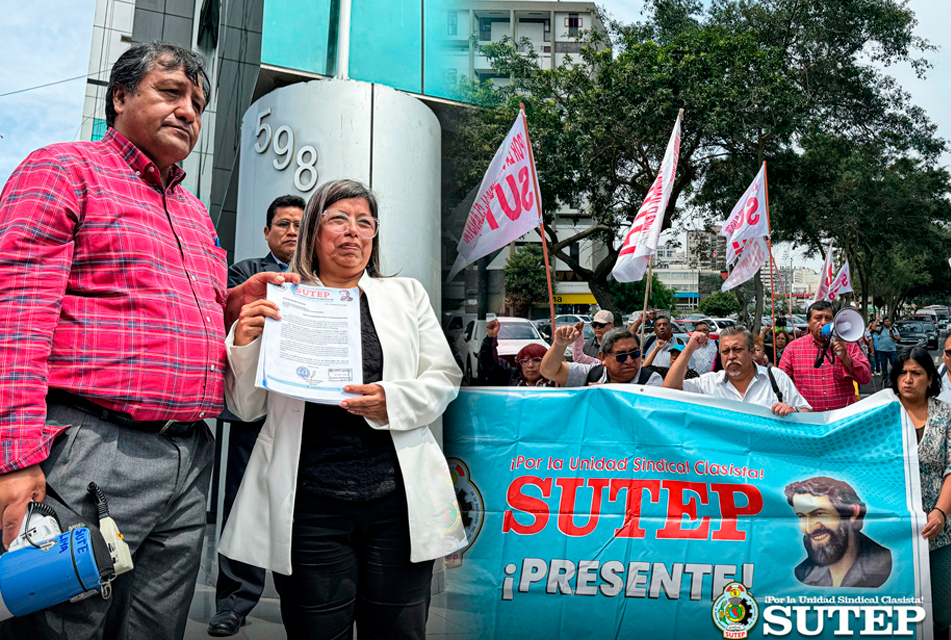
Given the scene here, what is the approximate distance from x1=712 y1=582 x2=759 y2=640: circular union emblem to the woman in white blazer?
4.96 ft

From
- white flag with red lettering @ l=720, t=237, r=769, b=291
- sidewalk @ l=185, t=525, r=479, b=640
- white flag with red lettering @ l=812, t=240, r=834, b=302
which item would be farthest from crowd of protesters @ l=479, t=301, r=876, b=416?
white flag with red lettering @ l=812, t=240, r=834, b=302

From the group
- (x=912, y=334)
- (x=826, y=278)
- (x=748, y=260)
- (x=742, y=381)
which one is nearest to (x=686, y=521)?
(x=742, y=381)

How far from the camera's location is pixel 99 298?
1.89 metres

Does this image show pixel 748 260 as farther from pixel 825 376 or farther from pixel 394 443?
pixel 394 443

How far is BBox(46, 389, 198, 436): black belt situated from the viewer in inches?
73.2

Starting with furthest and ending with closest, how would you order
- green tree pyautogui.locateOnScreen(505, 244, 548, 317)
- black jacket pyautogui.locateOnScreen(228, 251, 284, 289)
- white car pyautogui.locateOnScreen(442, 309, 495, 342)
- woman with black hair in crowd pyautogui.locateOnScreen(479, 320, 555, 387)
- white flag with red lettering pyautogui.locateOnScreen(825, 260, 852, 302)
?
1. green tree pyautogui.locateOnScreen(505, 244, 548, 317)
2. white flag with red lettering pyautogui.locateOnScreen(825, 260, 852, 302)
3. woman with black hair in crowd pyautogui.locateOnScreen(479, 320, 555, 387)
4. white car pyautogui.locateOnScreen(442, 309, 495, 342)
5. black jacket pyautogui.locateOnScreen(228, 251, 284, 289)

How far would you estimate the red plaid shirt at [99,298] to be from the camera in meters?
1.75

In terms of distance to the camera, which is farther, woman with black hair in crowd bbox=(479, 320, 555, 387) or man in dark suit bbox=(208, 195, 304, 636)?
woman with black hair in crowd bbox=(479, 320, 555, 387)

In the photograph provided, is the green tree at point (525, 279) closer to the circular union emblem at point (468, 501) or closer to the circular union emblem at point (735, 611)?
the circular union emblem at point (468, 501)

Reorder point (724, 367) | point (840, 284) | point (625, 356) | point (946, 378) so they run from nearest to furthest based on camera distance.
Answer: point (625, 356) → point (724, 367) → point (946, 378) → point (840, 284)

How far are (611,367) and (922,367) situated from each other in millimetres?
1521

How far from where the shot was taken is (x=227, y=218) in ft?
28.5

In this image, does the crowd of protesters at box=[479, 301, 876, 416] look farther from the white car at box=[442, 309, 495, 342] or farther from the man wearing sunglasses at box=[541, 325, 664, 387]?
the white car at box=[442, 309, 495, 342]

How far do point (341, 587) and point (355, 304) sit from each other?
0.77 m
